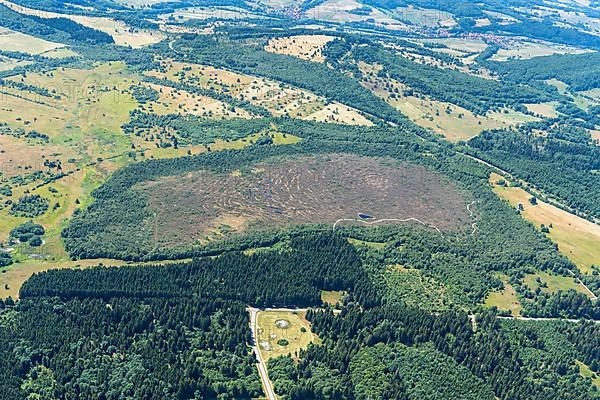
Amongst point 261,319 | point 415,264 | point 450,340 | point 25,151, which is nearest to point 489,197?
point 415,264

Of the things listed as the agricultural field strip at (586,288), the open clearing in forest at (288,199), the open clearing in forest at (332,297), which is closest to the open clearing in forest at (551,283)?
the agricultural field strip at (586,288)

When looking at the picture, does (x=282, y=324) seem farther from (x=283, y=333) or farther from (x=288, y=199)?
(x=288, y=199)

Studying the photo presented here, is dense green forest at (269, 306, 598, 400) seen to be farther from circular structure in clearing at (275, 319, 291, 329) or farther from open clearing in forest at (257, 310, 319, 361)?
circular structure in clearing at (275, 319, 291, 329)

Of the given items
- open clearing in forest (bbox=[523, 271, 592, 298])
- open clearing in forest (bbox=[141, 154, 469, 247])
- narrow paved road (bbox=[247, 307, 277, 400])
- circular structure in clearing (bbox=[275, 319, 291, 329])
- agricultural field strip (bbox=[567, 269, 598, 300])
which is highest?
open clearing in forest (bbox=[141, 154, 469, 247])

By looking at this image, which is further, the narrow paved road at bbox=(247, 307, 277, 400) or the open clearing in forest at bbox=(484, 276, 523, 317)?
the open clearing in forest at bbox=(484, 276, 523, 317)

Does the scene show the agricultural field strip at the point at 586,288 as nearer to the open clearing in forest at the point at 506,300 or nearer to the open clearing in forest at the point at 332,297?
the open clearing in forest at the point at 506,300

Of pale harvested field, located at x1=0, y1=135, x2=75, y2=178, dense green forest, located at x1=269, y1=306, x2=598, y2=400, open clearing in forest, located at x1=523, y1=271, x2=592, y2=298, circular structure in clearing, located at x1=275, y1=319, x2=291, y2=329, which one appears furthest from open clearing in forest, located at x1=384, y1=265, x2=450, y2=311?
pale harvested field, located at x1=0, y1=135, x2=75, y2=178

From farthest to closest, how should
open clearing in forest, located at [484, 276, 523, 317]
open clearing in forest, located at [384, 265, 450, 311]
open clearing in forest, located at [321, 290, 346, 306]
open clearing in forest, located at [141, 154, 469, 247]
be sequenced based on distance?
1. open clearing in forest, located at [141, 154, 469, 247]
2. open clearing in forest, located at [484, 276, 523, 317]
3. open clearing in forest, located at [384, 265, 450, 311]
4. open clearing in forest, located at [321, 290, 346, 306]
